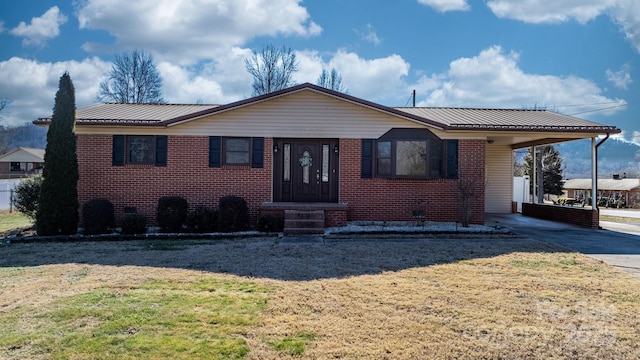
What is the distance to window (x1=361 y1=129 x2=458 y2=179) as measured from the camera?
11.5m

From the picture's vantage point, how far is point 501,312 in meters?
4.69

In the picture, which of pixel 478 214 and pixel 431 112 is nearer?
pixel 478 214

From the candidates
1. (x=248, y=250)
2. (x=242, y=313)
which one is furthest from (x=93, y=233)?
(x=242, y=313)

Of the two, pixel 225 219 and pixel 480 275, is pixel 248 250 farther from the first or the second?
pixel 480 275

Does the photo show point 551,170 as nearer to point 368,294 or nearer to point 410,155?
point 410,155

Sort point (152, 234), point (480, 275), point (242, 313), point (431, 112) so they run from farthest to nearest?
point (431, 112)
point (152, 234)
point (480, 275)
point (242, 313)

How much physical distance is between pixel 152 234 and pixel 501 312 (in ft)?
27.3

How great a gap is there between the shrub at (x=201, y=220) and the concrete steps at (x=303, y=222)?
74.8 inches

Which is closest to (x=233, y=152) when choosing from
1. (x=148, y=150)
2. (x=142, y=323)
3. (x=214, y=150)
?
(x=214, y=150)

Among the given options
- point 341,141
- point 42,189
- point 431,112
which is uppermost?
point 431,112

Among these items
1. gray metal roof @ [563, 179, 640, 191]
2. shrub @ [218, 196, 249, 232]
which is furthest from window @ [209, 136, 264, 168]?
gray metal roof @ [563, 179, 640, 191]

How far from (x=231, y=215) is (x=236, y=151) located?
200cm

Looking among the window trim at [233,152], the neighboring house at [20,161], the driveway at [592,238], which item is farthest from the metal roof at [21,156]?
the driveway at [592,238]

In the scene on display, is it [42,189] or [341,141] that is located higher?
[341,141]
